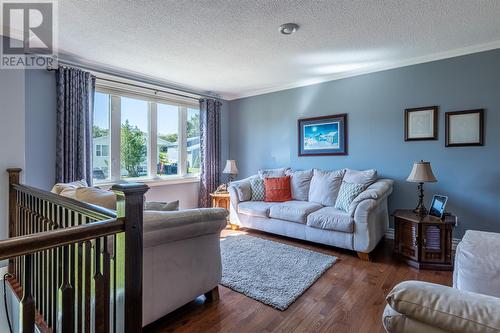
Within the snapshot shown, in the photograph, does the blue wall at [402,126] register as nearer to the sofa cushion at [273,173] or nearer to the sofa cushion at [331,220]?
the sofa cushion at [273,173]

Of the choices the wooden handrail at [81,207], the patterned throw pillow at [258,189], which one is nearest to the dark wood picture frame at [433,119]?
the patterned throw pillow at [258,189]

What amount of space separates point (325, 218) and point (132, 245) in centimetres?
243

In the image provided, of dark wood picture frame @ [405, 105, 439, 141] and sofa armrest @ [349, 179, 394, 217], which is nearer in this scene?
sofa armrest @ [349, 179, 394, 217]

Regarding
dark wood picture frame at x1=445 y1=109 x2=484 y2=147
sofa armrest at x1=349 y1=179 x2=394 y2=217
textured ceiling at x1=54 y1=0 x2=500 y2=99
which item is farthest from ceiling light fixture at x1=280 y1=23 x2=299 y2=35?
dark wood picture frame at x1=445 y1=109 x2=484 y2=147

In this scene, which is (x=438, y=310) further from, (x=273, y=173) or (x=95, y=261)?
(x=273, y=173)

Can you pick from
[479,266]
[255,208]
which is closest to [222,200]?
[255,208]

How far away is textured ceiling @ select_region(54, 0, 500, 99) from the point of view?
2.16 m

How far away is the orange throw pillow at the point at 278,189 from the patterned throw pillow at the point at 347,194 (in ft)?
2.74

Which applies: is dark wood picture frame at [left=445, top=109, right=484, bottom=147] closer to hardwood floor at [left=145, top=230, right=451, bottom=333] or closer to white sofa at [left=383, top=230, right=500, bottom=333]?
hardwood floor at [left=145, top=230, right=451, bottom=333]

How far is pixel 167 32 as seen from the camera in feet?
8.43

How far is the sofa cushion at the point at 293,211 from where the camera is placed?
3.29m

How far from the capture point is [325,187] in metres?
3.68

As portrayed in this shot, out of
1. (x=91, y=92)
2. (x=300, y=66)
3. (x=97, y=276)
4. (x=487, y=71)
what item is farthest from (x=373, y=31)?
(x=91, y=92)

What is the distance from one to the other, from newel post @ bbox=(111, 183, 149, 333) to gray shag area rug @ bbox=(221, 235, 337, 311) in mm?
1214
